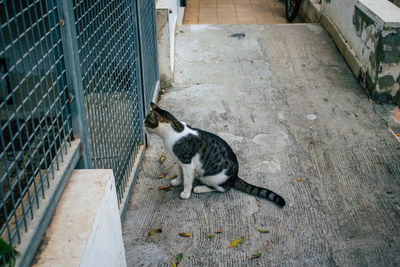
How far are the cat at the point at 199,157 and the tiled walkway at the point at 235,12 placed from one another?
229 inches

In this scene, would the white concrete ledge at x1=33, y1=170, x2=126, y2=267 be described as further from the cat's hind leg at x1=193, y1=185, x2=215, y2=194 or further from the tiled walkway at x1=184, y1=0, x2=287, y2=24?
the tiled walkway at x1=184, y1=0, x2=287, y2=24

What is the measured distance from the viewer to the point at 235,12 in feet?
30.9

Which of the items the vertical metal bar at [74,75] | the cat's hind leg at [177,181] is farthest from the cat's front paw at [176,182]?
the vertical metal bar at [74,75]

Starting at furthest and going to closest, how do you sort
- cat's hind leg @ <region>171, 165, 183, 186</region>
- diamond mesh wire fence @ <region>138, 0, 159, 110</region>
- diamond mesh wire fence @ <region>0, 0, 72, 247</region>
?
1. diamond mesh wire fence @ <region>138, 0, 159, 110</region>
2. cat's hind leg @ <region>171, 165, 183, 186</region>
3. diamond mesh wire fence @ <region>0, 0, 72, 247</region>

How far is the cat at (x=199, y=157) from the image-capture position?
131 inches

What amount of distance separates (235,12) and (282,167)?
6256mm

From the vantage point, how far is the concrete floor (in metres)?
3.04

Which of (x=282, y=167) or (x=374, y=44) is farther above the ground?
(x=374, y=44)

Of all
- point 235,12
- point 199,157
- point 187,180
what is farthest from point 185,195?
point 235,12

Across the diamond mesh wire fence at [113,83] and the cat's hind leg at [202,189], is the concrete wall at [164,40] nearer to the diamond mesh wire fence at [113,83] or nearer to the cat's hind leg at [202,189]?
the diamond mesh wire fence at [113,83]

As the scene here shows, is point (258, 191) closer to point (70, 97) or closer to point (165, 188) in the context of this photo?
point (165, 188)

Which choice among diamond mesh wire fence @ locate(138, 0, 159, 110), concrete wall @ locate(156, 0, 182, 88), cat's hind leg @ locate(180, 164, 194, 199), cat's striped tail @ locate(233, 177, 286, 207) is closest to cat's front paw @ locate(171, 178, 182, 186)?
cat's hind leg @ locate(180, 164, 194, 199)

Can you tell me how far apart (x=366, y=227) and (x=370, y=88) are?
246cm

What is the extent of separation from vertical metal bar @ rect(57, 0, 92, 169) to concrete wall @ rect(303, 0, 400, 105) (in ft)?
12.5
